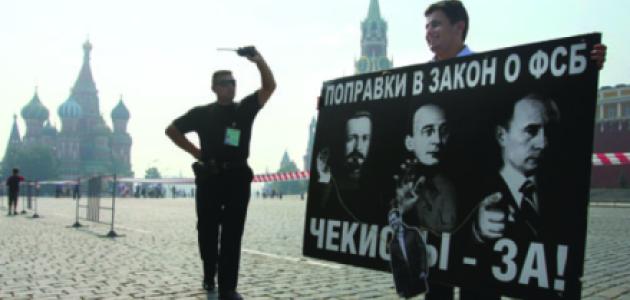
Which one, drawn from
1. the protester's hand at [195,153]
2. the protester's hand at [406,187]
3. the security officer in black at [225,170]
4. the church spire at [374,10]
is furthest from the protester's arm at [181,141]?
the church spire at [374,10]

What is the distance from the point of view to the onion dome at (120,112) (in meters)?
144

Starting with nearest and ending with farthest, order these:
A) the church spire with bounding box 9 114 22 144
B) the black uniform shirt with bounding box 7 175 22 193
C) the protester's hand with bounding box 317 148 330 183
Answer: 1. the protester's hand with bounding box 317 148 330 183
2. the black uniform shirt with bounding box 7 175 22 193
3. the church spire with bounding box 9 114 22 144

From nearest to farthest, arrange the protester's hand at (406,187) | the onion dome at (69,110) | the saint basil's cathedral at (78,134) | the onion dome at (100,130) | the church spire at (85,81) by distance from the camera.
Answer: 1. the protester's hand at (406,187)
2. the saint basil's cathedral at (78,134)
3. the onion dome at (69,110)
4. the onion dome at (100,130)
5. the church spire at (85,81)

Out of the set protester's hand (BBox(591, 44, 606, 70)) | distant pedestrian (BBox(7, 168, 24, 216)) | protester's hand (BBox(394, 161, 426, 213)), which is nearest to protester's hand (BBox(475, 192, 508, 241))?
protester's hand (BBox(394, 161, 426, 213))

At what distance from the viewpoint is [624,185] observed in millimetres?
49125

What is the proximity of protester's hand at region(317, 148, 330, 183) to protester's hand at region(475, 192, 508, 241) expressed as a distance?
1264 mm

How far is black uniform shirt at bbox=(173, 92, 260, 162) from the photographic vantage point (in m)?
5.00

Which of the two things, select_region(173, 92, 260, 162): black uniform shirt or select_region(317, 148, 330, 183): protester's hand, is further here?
select_region(173, 92, 260, 162): black uniform shirt

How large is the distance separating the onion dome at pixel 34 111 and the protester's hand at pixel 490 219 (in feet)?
492

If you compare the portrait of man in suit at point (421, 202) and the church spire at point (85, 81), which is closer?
the portrait of man in suit at point (421, 202)

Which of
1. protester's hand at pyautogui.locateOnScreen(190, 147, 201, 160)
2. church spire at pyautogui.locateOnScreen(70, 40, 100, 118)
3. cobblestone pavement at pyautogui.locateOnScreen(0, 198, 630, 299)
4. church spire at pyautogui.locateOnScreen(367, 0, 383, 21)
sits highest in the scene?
church spire at pyautogui.locateOnScreen(367, 0, 383, 21)

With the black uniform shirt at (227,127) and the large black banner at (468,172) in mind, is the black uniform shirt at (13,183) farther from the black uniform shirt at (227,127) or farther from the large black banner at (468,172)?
the large black banner at (468,172)

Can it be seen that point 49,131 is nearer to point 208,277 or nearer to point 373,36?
point 373,36

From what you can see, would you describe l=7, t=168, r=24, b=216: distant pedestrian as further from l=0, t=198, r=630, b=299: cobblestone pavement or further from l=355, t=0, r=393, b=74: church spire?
l=355, t=0, r=393, b=74: church spire
